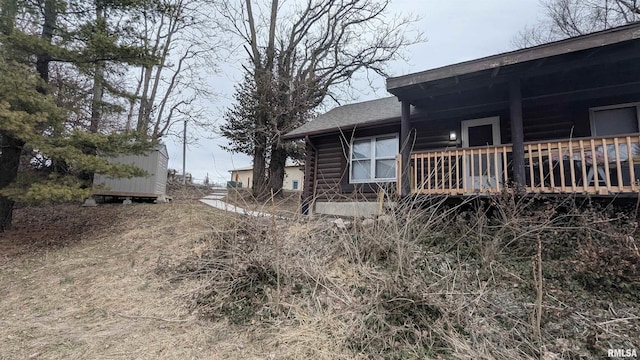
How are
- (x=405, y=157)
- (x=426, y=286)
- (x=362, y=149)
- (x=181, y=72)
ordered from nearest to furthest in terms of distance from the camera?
(x=426, y=286), (x=405, y=157), (x=362, y=149), (x=181, y=72)

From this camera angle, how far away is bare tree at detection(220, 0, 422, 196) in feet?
55.6

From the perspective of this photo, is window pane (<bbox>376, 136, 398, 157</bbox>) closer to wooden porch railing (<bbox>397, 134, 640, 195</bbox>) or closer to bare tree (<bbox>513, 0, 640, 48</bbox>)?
wooden porch railing (<bbox>397, 134, 640, 195</bbox>)

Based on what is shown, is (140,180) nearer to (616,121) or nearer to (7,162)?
(7,162)

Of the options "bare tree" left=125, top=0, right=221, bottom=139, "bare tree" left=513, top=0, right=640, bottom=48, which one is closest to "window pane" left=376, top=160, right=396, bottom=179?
"bare tree" left=125, top=0, right=221, bottom=139

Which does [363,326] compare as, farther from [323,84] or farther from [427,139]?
[323,84]

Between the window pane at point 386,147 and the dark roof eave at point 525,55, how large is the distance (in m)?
2.09

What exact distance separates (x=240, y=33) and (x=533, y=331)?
19031mm

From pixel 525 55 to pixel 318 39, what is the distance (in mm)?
14173

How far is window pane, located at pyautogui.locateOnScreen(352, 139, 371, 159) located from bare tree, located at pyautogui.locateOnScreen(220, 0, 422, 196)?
7.25 meters

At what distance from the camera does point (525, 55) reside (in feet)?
18.1

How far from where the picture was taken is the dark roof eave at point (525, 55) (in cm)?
485

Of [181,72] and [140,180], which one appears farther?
[181,72]

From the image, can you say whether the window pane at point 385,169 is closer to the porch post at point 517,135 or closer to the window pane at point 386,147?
the window pane at point 386,147

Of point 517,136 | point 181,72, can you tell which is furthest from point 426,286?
point 181,72
